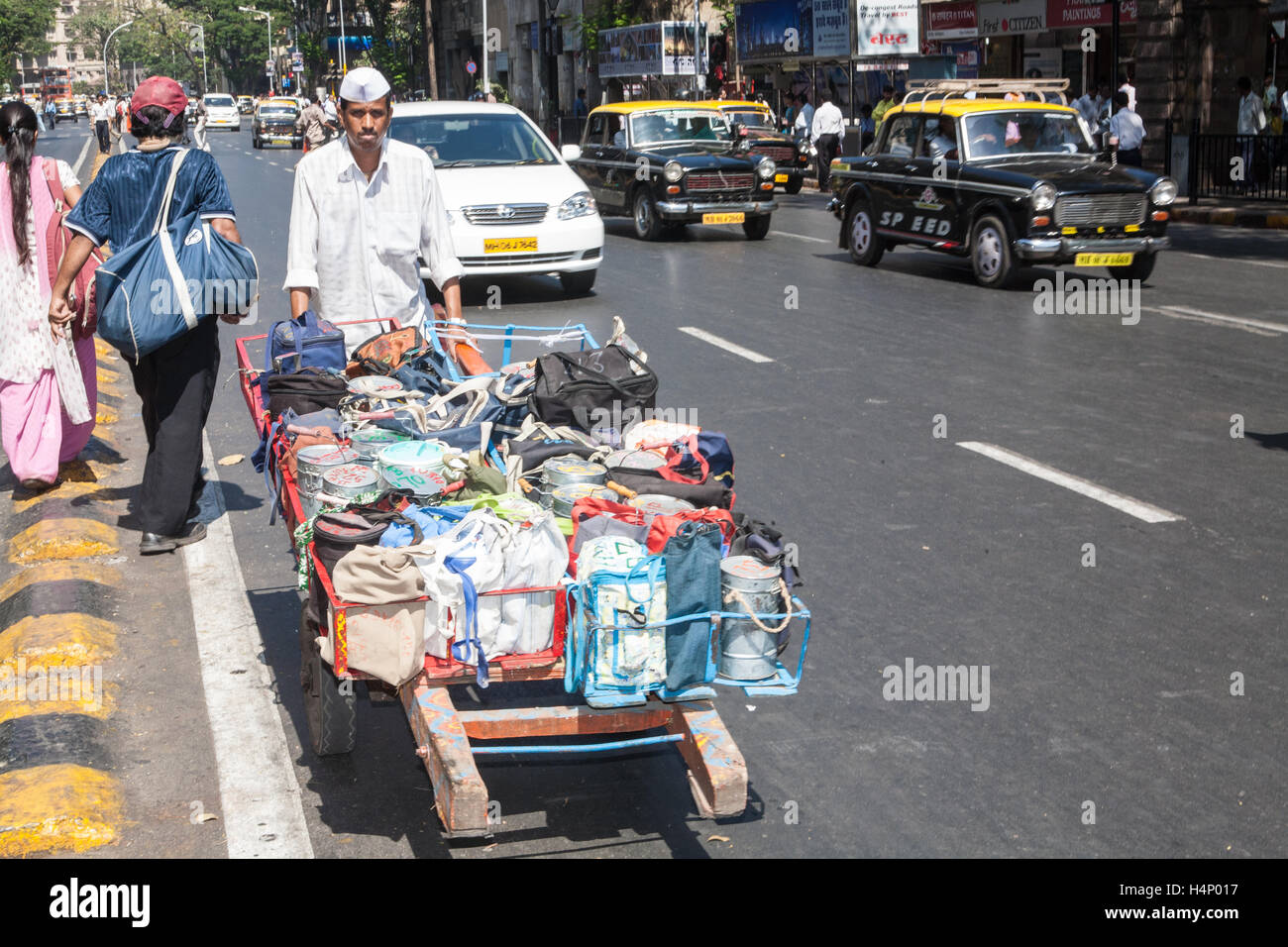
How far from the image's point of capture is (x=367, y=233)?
6.03 m

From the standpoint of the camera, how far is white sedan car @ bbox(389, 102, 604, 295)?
1457cm

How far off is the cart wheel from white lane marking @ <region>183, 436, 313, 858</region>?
0.15 meters

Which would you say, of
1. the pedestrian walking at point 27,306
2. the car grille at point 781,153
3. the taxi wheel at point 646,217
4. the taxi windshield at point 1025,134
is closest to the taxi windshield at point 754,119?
the car grille at point 781,153

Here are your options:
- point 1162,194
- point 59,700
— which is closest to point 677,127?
point 1162,194

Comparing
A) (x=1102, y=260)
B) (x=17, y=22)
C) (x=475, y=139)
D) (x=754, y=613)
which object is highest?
(x=17, y=22)

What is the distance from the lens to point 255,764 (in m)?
4.55

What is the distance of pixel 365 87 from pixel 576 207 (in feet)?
30.9

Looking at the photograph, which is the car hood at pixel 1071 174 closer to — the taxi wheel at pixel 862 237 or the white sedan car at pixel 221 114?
the taxi wheel at pixel 862 237

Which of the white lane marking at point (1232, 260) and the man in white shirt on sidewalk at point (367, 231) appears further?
the white lane marking at point (1232, 260)

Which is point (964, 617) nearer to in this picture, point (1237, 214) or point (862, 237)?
point (862, 237)

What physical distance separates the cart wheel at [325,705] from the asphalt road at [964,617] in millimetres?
104

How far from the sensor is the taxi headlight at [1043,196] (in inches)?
582

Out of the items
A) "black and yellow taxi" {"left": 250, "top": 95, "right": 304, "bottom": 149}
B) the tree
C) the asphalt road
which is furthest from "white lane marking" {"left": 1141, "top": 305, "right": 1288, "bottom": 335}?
the tree
